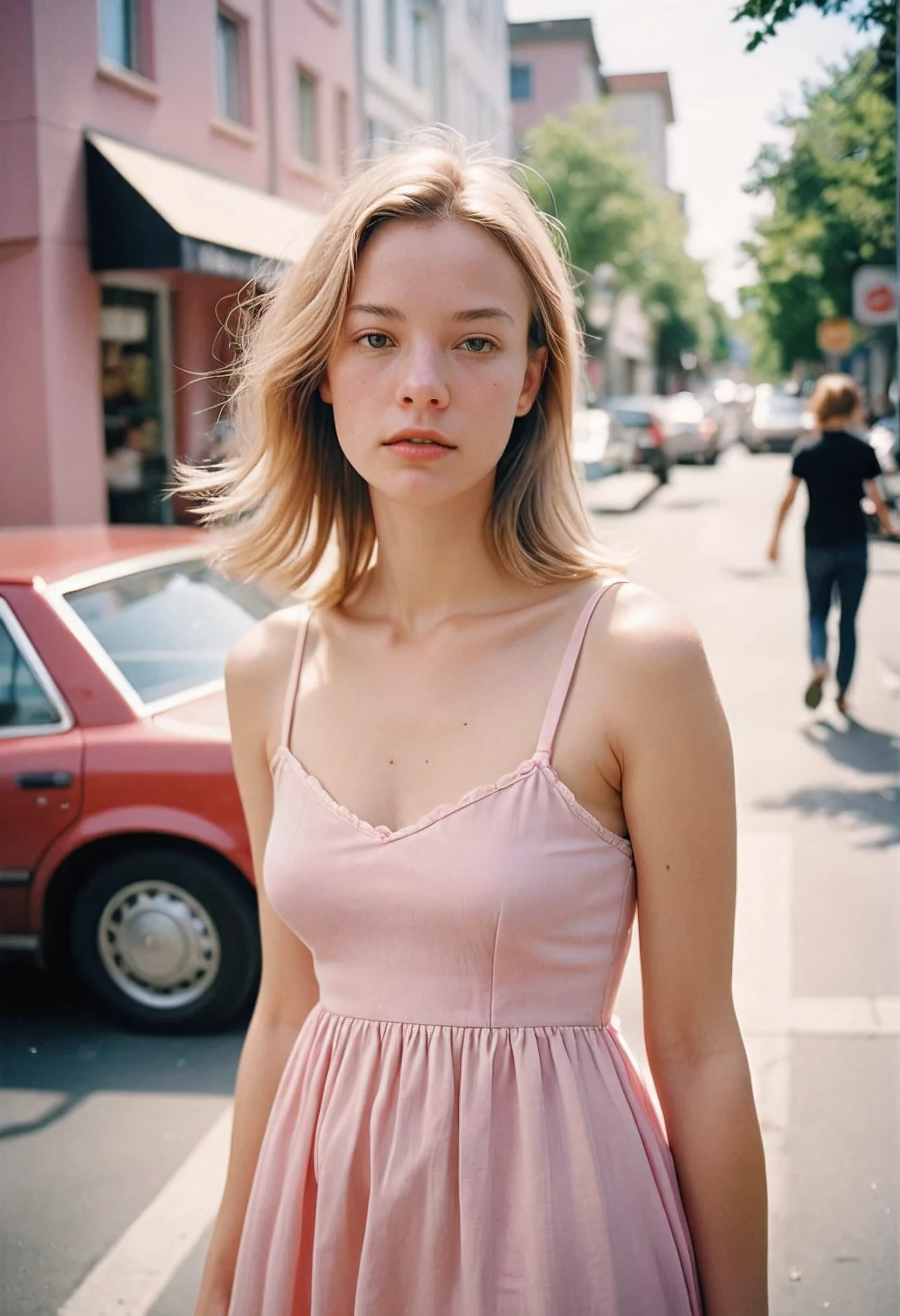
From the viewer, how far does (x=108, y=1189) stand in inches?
133

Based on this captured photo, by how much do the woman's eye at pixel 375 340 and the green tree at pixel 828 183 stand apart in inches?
77.8

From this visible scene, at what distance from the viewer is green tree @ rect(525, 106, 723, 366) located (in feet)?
44.4

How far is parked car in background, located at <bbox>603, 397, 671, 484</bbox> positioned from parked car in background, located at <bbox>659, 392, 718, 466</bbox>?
3980 millimetres

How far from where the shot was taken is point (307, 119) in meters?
5.72

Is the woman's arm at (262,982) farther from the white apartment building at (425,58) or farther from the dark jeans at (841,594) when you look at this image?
the dark jeans at (841,594)

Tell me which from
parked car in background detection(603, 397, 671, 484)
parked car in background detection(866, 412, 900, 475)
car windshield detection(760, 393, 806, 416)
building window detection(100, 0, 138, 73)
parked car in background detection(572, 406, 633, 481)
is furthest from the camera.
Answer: car windshield detection(760, 393, 806, 416)

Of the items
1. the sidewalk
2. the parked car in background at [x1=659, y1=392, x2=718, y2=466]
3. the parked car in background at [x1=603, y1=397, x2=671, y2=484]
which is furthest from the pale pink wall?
the parked car in background at [x1=659, y1=392, x2=718, y2=466]

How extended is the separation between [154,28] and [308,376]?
2.77 metres

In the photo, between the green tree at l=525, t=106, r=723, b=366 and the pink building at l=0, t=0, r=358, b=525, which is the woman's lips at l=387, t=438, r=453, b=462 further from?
the green tree at l=525, t=106, r=723, b=366

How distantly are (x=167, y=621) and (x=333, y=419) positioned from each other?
279 cm

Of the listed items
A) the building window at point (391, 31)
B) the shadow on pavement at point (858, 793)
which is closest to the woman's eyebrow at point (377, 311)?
the building window at point (391, 31)

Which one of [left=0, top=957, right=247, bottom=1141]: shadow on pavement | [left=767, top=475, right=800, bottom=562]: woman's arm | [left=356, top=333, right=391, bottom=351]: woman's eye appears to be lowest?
[left=0, top=957, right=247, bottom=1141]: shadow on pavement

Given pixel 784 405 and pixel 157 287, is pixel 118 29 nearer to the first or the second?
pixel 157 287

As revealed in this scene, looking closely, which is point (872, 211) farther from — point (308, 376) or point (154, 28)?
point (308, 376)
